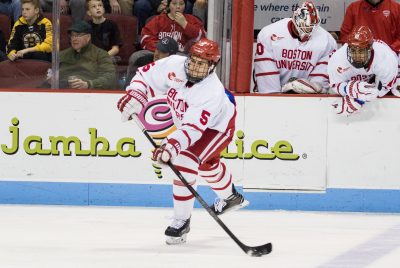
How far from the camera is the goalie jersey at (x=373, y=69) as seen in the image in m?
5.97

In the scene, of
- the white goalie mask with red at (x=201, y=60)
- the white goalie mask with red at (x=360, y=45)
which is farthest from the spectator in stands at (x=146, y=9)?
the white goalie mask with red at (x=201, y=60)

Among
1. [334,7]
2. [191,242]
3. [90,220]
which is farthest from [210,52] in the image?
[334,7]

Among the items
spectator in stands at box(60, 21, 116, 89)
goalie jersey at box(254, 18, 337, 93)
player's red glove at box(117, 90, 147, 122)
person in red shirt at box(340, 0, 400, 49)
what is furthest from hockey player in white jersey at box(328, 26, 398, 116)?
player's red glove at box(117, 90, 147, 122)

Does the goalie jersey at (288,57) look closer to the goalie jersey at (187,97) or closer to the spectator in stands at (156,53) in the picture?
the spectator in stands at (156,53)

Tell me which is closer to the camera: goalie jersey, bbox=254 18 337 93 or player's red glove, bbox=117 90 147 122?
player's red glove, bbox=117 90 147 122

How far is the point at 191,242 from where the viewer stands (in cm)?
478

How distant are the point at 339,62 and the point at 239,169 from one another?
87 cm

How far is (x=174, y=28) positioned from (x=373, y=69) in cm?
122

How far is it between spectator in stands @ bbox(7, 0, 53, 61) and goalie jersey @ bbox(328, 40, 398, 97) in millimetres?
1709

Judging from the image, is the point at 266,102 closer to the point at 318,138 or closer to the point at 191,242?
Result: the point at 318,138

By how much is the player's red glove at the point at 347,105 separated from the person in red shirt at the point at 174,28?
0.91 metres

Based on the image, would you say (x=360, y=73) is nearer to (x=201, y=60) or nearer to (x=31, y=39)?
(x=201, y=60)

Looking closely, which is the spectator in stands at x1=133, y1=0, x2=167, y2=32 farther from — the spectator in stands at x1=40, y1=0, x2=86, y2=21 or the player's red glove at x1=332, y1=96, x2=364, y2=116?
the player's red glove at x1=332, y1=96, x2=364, y2=116

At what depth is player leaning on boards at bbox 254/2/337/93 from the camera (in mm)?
6156
